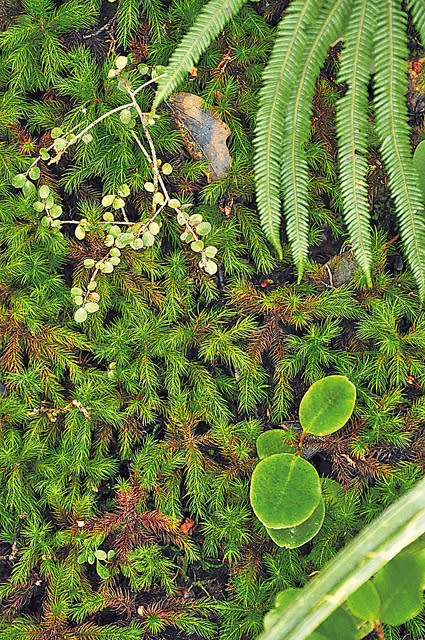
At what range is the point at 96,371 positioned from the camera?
2.62 metres

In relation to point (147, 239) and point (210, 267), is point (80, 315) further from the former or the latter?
point (210, 267)

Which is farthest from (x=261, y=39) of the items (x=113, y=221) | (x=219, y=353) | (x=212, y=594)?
(x=212, y=594)

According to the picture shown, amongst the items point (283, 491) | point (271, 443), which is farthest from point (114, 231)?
point (283, 491)

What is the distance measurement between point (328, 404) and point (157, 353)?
0.83m

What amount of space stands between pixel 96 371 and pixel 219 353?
0.59 m

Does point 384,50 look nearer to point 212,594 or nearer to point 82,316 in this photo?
point 82,316

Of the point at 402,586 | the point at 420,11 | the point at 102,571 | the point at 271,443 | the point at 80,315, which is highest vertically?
the point at 420,11

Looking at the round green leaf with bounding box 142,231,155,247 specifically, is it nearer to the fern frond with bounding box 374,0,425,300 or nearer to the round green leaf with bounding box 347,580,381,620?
the fern frond with bounding box 374,0,425,300

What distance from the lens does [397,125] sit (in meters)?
2.11

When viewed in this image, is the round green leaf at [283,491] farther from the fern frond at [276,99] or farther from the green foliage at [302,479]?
the fern frond at [276,99]

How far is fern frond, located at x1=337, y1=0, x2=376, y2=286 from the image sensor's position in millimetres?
2023

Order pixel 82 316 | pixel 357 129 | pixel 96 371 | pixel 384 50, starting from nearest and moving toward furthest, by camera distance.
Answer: pixel 384 50
pixel 357 129
pixel 82 316
pixel 96 371

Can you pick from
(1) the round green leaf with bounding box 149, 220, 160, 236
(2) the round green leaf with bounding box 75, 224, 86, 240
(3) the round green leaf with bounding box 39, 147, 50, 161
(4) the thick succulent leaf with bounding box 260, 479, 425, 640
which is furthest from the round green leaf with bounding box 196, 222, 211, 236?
(4) the thick succulent leaf with bounding box 260, 479, 425, 640

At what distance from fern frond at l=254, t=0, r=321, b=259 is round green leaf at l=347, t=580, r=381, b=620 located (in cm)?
131
